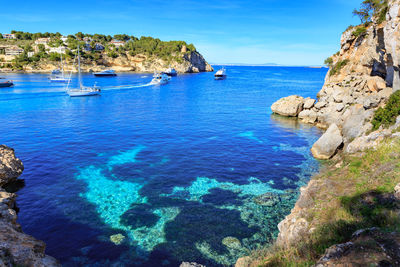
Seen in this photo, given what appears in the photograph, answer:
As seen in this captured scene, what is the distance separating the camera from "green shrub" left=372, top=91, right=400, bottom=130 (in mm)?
21203

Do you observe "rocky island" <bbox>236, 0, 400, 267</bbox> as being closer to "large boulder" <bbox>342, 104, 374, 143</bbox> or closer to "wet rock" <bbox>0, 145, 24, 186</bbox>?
"large boulder" <bbox>342, 104, 374, 143</bbox>

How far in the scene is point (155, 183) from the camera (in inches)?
866

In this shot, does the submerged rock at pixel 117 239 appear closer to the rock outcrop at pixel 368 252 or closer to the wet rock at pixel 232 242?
the wet rock at pixel 232 242

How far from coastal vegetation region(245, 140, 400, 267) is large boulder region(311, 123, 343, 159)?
985 cm

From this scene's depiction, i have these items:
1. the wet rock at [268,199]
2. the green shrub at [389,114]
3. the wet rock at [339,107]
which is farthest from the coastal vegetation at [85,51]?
the green shrub at [389,114]

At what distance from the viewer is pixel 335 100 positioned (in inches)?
1620

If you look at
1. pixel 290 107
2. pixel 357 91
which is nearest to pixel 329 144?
pixel 357 91

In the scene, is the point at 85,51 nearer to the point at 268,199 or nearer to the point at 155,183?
the point at 155,183

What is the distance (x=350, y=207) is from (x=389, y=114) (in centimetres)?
1450

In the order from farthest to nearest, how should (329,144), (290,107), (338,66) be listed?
(338,66), (290,107), (329,144)

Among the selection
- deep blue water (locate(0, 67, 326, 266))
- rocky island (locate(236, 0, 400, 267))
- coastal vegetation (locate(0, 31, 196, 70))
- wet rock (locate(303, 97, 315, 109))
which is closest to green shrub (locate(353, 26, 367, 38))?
rocky island (locate(236, 0, 400, 267))

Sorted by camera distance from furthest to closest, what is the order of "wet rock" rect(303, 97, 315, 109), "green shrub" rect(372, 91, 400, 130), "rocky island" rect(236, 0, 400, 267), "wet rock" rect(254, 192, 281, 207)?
1. "wet rock" rect(303, 97, 315, 109)
2. "green shrub" rect(372, 91, 400, 130)
3. "wet rock" rect(254, 192, 281, 207)
4. "rocky island" rect(236, 0, 400, 267)

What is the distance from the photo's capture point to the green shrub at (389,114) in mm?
21203

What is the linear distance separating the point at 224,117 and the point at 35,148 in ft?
101
